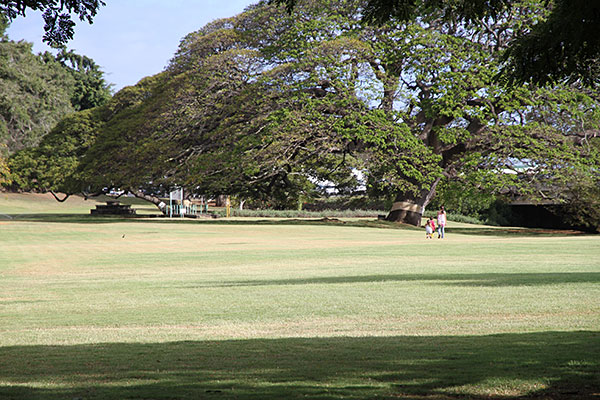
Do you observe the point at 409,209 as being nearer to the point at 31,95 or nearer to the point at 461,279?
the point at 461,279

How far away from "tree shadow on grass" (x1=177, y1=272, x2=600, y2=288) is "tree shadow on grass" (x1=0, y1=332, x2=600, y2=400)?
248 inches

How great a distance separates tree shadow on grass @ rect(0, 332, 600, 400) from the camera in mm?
5934

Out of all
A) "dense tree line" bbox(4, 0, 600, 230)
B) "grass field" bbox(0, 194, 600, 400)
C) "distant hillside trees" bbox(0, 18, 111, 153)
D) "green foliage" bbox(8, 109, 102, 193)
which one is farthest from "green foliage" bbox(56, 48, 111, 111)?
"grass field" bbox(0, 194, 600, 400)

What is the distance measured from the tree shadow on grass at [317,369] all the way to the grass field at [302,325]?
0.07 ft

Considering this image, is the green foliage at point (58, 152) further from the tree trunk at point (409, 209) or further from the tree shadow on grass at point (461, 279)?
the tree shadow on grass at point (461, 279)

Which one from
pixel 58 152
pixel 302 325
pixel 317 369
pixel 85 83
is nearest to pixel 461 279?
pixel 302 325

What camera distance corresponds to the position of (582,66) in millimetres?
8094

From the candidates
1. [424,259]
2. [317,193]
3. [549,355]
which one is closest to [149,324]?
[549,355]

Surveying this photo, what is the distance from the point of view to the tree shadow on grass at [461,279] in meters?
15.2

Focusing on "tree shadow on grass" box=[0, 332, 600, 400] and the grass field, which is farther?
the grass field

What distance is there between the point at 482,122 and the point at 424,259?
2157 cm

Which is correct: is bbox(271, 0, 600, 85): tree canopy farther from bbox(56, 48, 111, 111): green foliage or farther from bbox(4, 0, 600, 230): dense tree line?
bbox(56, 48, 111, 111): green foliage

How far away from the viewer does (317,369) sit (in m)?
6.90

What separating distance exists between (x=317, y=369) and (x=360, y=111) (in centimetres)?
3461
